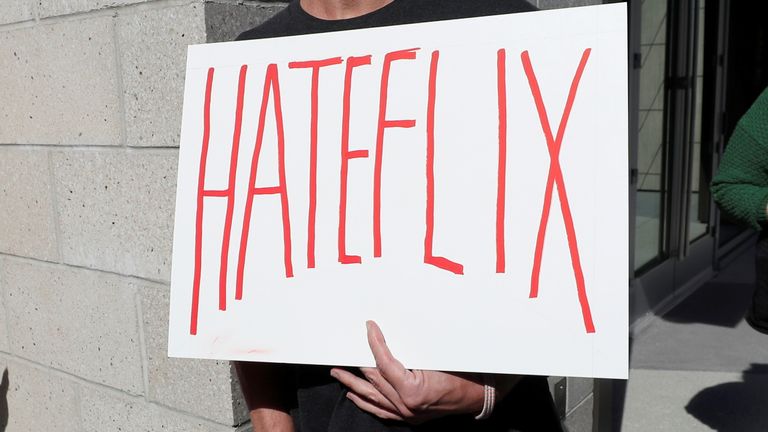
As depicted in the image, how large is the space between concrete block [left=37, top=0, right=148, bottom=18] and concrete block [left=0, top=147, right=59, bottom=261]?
1.47 feet

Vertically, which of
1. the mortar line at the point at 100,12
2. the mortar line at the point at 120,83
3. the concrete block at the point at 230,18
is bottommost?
the mortar line at the point at 120,83

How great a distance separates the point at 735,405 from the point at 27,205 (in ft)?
12.1

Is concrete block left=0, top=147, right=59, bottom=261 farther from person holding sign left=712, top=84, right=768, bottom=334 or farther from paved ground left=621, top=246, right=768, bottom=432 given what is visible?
paved ground left=621, top=246, right=768, bottom=432

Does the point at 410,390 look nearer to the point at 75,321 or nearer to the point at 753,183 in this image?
the point at 75,321

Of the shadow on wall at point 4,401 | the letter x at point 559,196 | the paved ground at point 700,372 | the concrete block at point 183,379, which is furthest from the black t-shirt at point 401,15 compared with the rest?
the paved ground at point 700,372

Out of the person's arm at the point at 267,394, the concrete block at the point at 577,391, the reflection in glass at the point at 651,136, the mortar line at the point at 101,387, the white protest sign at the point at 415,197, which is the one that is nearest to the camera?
the white protest sign at the point at 415,197

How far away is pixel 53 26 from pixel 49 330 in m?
1.03

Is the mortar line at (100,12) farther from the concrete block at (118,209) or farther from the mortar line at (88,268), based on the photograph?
the mortar line at (88,268)

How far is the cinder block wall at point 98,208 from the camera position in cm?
191

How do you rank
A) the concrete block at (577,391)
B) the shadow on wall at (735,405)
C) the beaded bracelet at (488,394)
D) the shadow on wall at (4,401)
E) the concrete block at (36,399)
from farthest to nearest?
the shadow on wall at (735,405)
the concrete block at (577,391)
the shadow on wall at (4,401)
the concrete block at (36,399)
the beaded bracelet at (488,394)

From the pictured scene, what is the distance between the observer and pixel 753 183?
7.66 ft

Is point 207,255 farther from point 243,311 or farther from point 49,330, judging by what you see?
point 49,330

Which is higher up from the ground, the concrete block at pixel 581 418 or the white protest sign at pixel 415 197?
the white protest sign at pixel 415 197

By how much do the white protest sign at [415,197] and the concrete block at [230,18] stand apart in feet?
1.68
